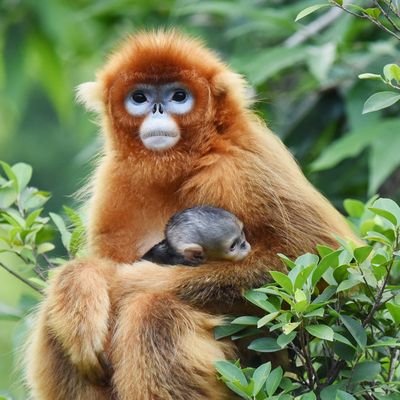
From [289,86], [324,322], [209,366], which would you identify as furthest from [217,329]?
[289,86]

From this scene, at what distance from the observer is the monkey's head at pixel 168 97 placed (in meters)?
4.87

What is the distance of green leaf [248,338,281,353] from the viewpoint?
3947 mm

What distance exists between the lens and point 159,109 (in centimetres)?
493

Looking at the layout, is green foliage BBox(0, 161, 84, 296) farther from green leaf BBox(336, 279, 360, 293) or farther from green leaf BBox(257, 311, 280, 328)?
green leaf BBox(336, 279, 360, 293)

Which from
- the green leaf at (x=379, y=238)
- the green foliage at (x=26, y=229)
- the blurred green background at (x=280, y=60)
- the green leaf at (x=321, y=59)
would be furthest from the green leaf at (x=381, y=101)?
the green leaf at (x=321, y=59)

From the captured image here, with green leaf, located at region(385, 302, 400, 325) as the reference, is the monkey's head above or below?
above

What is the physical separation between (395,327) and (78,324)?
125cm

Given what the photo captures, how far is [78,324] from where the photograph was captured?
4324mm

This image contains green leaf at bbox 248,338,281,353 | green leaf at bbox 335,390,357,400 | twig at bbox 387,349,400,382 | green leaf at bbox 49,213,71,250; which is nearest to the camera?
green leaf at bbox 335,390,357,400

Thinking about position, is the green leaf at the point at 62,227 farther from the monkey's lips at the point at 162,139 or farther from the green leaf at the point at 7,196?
the monkey's lips at the point at 162,139

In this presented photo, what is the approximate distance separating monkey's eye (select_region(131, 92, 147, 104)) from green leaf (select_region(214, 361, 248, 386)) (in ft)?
5.11

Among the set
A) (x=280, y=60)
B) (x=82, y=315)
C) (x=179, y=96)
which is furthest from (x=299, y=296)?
(x=280, y=60)

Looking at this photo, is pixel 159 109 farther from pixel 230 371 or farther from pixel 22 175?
pixel 230 371

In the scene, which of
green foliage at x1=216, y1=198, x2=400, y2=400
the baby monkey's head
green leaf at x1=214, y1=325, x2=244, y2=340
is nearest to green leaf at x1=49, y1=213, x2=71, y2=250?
the baby monkey's head
